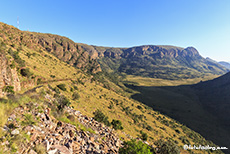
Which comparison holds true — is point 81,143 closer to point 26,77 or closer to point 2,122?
point 2,122

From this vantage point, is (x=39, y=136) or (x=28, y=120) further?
(x=28, y=120)

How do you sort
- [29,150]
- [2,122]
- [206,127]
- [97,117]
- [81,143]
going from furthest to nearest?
[206,127], [97,117], [81,143], [2,122], [29,150]

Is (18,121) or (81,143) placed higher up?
(18,121)

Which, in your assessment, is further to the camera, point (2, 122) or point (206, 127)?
point (206, 127)

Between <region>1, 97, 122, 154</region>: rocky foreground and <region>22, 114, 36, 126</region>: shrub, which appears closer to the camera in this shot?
<region>1, 97, 122, 154</region>: rocky foreground

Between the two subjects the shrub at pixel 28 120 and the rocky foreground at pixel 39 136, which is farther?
the shrub at pixel 28 120

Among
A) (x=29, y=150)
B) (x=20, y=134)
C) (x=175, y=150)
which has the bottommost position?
(x=175, y=150)

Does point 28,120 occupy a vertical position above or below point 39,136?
above

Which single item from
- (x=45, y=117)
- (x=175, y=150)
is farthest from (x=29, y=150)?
(x=175, y=150)

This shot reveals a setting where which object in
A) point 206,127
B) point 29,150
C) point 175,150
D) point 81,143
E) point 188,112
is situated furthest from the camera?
point 188,112

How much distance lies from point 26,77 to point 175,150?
32.7 metres

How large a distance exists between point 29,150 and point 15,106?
15.6 feet

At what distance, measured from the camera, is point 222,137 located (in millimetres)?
56875

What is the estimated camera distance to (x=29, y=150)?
250 inches
